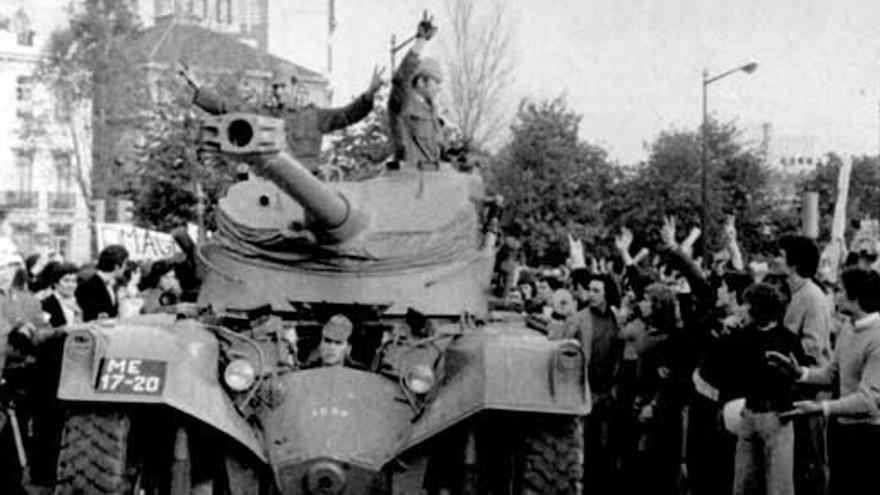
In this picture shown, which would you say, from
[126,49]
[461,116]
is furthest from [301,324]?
[126,49]

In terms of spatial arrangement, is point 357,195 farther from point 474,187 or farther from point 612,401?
point 612,401

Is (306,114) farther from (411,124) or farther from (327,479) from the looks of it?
(327,479)

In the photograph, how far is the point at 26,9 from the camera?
72000mm

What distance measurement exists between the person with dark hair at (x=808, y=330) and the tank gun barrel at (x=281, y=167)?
2906mm

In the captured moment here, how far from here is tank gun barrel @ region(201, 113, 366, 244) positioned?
30.2 feet

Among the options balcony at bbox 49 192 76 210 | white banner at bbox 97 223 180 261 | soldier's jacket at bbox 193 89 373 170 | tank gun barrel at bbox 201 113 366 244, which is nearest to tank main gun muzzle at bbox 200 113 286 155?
tank gun barrel at bbox 201 113 366 244

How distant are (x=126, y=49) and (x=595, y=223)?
687 inches

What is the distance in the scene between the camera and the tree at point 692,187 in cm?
4716

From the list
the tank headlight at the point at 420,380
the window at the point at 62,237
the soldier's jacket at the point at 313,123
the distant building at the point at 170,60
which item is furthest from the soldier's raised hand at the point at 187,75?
the window at the point at 62,237

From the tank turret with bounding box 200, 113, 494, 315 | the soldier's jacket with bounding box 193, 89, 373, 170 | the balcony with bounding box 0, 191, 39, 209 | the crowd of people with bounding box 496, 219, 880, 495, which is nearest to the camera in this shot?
the crowd of people with bounding box 496, 219, 880, 495

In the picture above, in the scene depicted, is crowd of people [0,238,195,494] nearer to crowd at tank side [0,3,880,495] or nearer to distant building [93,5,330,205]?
crowd at tank side [0,3,880,495]

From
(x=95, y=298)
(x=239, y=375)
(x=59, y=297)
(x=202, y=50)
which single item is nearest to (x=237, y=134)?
(x=239, y=375)

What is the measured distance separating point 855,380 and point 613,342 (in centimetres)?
456

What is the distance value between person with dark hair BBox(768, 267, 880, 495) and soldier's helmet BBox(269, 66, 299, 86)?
208 inches
